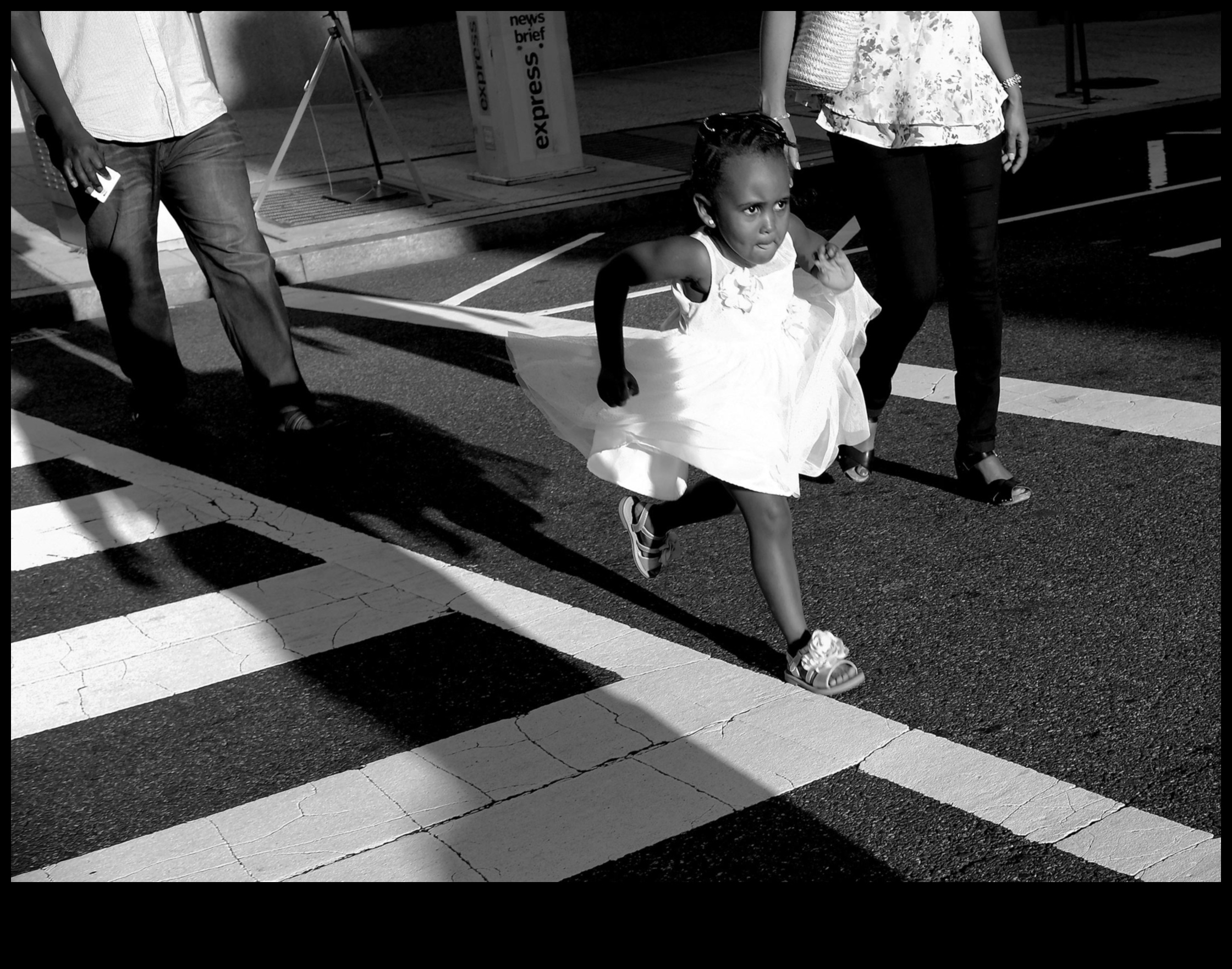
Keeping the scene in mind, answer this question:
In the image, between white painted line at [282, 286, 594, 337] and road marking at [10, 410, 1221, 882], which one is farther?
white painted line at [282, 286, 594, 337]

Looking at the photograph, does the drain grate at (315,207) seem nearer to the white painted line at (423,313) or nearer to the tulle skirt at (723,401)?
the white painted line at (423,313)

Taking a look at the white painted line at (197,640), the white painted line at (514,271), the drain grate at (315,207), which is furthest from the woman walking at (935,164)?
the drain grate at (315,207)

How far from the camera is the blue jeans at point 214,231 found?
532 cm

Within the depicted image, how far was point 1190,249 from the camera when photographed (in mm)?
7273

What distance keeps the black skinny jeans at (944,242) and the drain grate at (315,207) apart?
20.9 ft

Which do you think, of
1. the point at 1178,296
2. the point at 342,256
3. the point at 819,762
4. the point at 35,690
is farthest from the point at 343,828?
the point at 342,256

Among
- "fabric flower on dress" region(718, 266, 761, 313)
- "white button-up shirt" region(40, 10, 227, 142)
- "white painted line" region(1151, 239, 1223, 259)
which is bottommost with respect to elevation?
"white painted line" region(1151, 239, 1223, 259)

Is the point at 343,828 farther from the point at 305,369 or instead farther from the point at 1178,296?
the point at 1178,296

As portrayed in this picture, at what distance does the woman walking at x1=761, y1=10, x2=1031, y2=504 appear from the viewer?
3953 millimetres

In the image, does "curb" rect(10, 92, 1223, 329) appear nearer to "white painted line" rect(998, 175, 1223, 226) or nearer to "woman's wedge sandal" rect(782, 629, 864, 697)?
"white painted line" rect(998, 175, 1223, 226)

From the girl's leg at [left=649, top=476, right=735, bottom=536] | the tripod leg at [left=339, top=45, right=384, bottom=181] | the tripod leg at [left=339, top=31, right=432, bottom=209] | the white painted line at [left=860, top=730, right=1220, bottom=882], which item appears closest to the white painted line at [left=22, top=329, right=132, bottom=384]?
the tripod leg at [left=339, top=31, right=432, bottom=209]

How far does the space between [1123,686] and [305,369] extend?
185 inches

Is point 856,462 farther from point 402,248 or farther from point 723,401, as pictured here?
point 402,248

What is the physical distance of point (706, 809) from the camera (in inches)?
109
